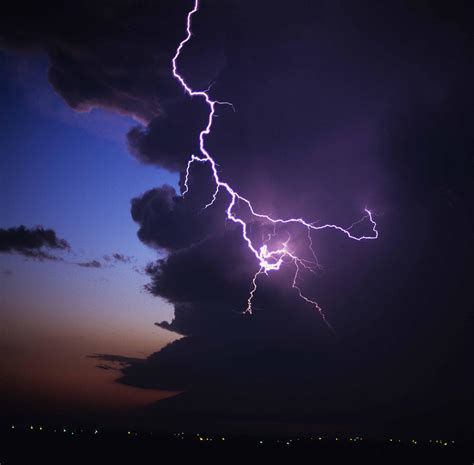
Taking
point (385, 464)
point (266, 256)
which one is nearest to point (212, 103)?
point (266, 256)

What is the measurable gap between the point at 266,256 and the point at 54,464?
1476cm

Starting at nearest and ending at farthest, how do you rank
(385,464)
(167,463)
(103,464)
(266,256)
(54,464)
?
(266,256) < (54,464) < (103,464) < (167,463) < (385,464)

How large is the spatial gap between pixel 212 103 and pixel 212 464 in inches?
843

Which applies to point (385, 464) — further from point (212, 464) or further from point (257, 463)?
point (212, 464)

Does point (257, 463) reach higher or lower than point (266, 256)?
lower

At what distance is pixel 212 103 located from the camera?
51.0ft

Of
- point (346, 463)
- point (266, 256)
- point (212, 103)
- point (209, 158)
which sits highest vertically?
point (212, 103)

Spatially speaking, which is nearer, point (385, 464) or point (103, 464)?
point (103, 464)

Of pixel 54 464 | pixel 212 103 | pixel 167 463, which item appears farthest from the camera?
pixel 167 463

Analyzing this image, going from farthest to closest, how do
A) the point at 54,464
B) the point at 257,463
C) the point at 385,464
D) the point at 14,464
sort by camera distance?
1. the point at 385,464
2. the point at 257,463
3. the point at 54,464
4. the point at 14,464

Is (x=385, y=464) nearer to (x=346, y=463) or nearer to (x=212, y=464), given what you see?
(x=346, y=463)

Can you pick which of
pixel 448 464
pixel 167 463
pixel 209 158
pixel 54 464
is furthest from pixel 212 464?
pixel 209 158

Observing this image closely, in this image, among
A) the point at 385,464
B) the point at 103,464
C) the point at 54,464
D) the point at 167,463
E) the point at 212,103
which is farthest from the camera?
the point at 385,464

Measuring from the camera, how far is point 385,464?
3186cm
